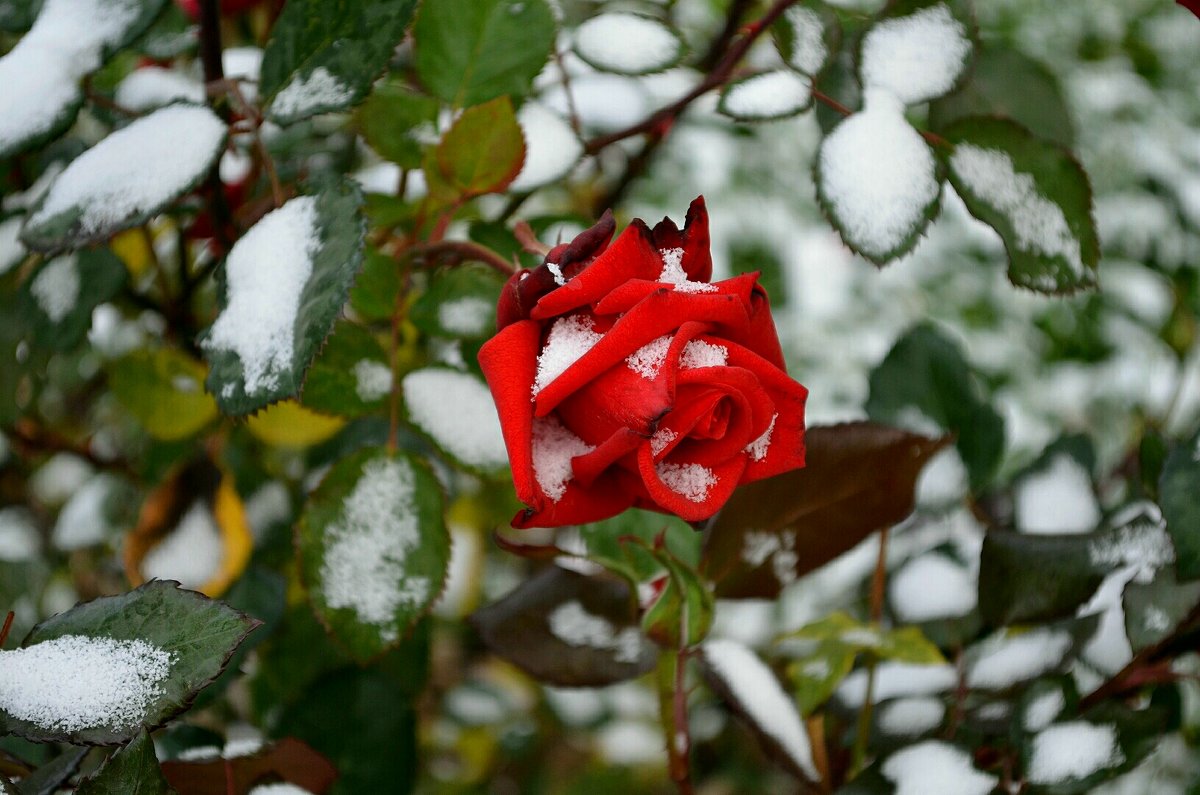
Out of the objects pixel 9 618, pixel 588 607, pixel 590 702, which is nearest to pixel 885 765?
pixel 588 607

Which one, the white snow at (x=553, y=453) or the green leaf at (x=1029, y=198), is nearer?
the white snow at (x=553, y=453)

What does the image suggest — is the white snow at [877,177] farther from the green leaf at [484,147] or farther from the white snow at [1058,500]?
the white snow at [1058,500]

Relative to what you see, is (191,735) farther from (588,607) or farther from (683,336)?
(683,336)

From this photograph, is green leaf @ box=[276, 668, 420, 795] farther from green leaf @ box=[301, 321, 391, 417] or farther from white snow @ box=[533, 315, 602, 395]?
white snow @ box=[533, 315, 602, 395]

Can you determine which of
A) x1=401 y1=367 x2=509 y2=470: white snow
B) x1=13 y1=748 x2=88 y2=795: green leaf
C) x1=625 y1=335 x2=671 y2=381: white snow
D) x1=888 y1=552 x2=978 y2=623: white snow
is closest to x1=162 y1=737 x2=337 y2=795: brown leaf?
x1=13 y1=748 x2=88 y2=795: green leaf

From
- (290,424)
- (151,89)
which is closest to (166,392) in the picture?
(290,424)

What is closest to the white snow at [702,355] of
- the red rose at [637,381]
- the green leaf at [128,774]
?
the red rose at [637,381]
